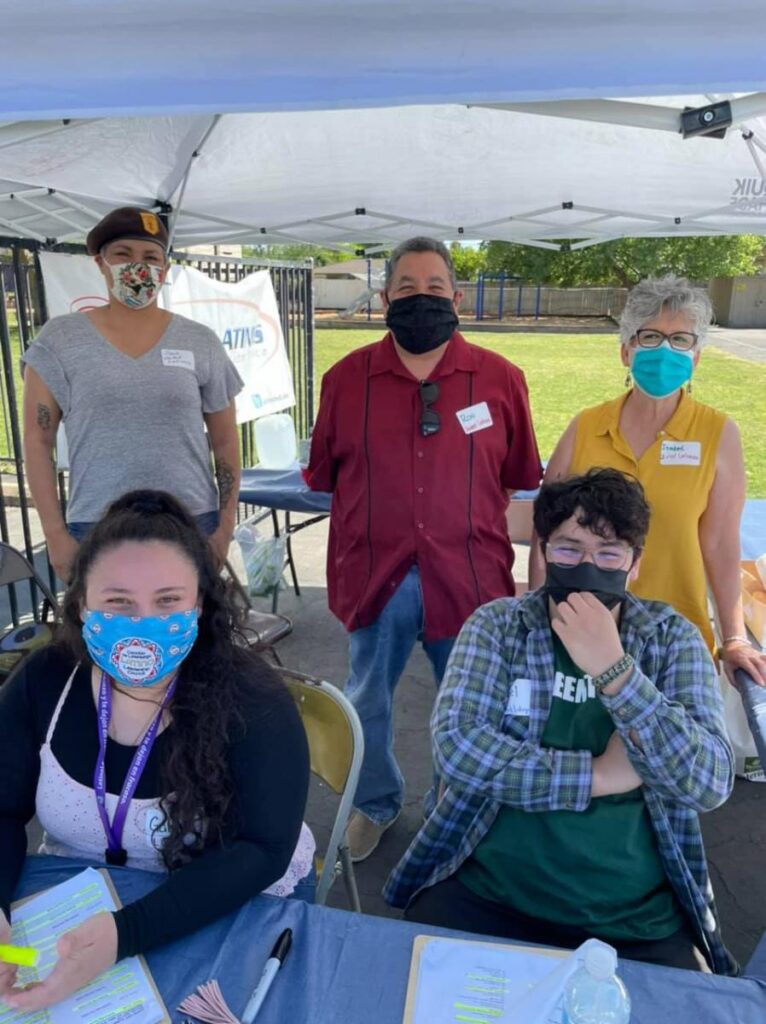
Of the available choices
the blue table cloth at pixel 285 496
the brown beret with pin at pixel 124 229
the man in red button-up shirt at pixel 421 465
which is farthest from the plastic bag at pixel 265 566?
the brown beret with pin at pixel 124 229

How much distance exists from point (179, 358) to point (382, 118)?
1.79m

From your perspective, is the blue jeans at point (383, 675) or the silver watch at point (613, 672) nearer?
the silver watch at point (613, 672)

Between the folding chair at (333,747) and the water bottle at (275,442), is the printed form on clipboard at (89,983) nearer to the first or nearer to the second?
the folding chair at (333,747)

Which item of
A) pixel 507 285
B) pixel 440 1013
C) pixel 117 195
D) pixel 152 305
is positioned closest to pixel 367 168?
pixel 117 195

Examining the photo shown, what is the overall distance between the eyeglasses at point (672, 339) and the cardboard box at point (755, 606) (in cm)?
79

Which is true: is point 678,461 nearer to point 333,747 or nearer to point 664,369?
point 664,369

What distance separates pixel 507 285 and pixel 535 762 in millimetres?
37734

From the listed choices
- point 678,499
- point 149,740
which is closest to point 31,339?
point 149,740

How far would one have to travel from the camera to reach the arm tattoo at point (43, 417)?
97.3 inches

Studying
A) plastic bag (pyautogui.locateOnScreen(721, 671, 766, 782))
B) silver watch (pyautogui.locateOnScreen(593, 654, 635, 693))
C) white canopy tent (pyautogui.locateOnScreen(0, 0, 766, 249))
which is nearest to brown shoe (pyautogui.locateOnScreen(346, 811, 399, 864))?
plastic bag (pyautogui.locateOnScreen(721, 671, 766, 782))

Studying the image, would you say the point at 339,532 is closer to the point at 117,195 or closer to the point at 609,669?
the point at 609,669

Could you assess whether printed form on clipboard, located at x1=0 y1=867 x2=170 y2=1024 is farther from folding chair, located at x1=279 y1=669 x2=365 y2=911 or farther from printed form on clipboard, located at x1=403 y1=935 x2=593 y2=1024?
folding chair, located at x1=279 y1=669 x2=365 y2=911

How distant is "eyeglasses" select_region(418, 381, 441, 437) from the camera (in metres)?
2.16

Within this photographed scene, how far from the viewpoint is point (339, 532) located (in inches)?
93.9
